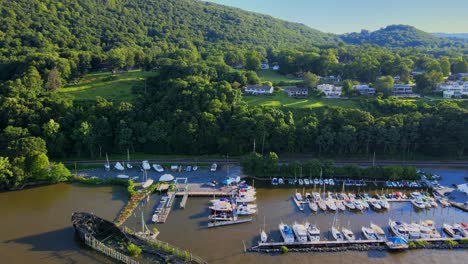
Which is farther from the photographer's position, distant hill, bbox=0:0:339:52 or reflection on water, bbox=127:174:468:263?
distant hill, bbox=0:0:339:52

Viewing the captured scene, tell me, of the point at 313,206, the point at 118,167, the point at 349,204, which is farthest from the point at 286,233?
the point at 118,167

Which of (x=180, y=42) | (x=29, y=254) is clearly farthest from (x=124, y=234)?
(x=180, y=42)

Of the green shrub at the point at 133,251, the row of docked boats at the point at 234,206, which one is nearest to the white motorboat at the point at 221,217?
the row of docked boats at the point at 234,206

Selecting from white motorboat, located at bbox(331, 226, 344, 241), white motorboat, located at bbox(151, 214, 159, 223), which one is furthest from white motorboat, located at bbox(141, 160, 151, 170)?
white motorboat, located at bbox(331, 226, 344, 241)

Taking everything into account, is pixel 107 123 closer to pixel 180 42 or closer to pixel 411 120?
pixel 411 120

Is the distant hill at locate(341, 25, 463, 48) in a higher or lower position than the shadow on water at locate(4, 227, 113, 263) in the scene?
higher

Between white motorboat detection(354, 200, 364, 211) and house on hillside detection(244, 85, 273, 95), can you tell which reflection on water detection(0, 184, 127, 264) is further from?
house on hillside detection(244, 85, 273, 95)

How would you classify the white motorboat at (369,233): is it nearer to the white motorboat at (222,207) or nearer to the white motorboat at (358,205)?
the white motorboat at (358,205)
